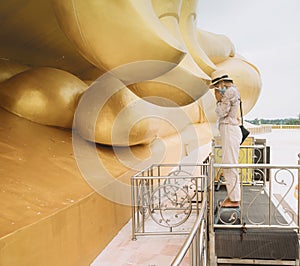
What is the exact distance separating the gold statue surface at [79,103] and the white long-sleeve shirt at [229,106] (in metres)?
0.49

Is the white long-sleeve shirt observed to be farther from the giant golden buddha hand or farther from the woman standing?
the giant golden buddha hand

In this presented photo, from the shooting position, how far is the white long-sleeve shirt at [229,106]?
2.54 metres

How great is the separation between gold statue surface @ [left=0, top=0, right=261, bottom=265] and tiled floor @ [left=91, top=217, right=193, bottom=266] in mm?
105

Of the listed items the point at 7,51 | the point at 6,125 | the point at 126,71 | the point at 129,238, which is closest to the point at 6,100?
the point at 6,125

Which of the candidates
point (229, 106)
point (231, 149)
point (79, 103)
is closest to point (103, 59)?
point (79, 103)

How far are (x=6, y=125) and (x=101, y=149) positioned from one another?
102 cm

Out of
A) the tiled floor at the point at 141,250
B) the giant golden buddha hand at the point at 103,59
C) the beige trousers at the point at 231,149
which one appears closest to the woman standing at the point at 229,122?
the beige trousers at the point at 231,149

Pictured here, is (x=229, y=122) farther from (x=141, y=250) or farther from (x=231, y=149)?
(x=141, y=250)

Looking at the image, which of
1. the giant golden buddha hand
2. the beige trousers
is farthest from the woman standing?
the giant golden buddha hand

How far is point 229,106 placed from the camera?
2.54 meters

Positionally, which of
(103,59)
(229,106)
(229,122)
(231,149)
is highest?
(103,59)

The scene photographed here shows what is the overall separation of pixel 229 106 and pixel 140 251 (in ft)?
4.61

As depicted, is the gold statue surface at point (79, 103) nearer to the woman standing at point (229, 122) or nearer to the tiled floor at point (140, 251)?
the tiled floor at point (140, 251)

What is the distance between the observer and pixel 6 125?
2615 millimetres
